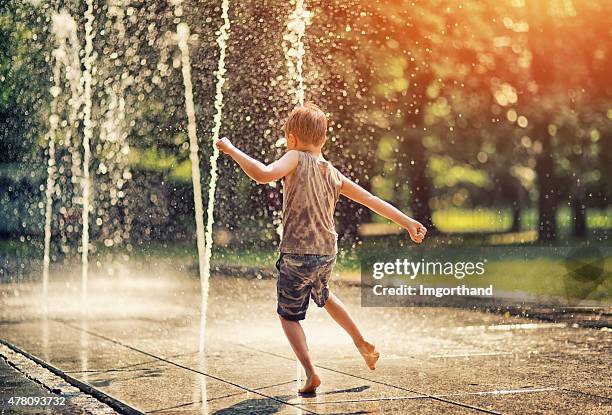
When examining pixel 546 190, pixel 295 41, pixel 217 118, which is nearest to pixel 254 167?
pixel 295 41

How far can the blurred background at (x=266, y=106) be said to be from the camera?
49.3 feet

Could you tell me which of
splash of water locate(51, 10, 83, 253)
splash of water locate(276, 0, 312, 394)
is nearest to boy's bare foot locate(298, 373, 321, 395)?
splash of water locate(276, 0, 312, 394)

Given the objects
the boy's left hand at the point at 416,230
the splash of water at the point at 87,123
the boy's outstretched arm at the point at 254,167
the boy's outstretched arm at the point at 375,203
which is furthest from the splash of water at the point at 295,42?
the boy's outstretched arm at the point at 254,167

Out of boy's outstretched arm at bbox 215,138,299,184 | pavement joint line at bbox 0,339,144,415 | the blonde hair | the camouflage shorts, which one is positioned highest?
the blonde hair

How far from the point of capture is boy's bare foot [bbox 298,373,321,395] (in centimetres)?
566

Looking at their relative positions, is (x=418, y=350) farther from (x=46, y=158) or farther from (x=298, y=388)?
(x=46, y=158)

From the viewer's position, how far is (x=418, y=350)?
7602 millimetres

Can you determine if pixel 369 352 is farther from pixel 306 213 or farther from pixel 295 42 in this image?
pixel 295 42

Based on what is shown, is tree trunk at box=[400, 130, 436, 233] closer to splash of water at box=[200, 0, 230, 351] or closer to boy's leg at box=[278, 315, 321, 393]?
splash of water at box=[200, 0, 230, 351]

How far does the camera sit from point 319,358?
7.18 m

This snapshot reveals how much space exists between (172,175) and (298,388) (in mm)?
21287

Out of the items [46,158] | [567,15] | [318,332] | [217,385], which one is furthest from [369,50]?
[217,385]

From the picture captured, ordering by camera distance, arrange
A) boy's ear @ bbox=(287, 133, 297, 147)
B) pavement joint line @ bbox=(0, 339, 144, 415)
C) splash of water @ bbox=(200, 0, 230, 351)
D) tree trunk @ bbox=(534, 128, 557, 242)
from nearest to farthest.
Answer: pavement joint line @ bbox=(0, 339, 144, 415), boy's ear @ bbox=(287, 133, 297, 147), splash of water @ bbox=(200, 0, 230, 351), tree trunk @ bbox=(534, 128, 557, 242)

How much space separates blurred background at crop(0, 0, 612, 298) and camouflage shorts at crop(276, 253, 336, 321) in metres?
8.20
